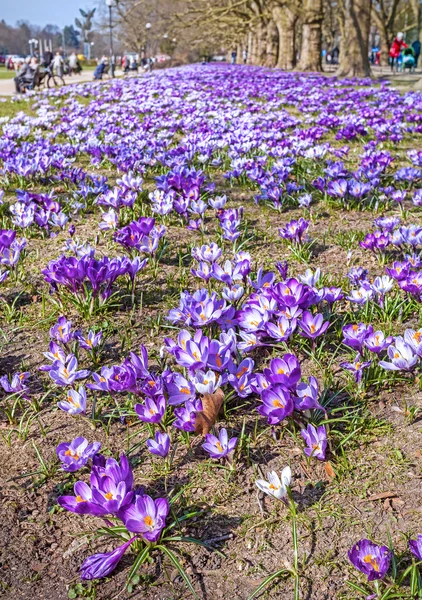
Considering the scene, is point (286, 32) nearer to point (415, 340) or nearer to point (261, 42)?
point (261, 42)

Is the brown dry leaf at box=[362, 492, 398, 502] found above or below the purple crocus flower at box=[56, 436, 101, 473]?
below

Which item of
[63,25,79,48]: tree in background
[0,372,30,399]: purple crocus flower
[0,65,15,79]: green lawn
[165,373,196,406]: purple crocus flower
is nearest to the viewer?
[165,373,196,406]: purple crocus flower

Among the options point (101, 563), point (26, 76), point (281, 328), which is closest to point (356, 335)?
point (281, 328)

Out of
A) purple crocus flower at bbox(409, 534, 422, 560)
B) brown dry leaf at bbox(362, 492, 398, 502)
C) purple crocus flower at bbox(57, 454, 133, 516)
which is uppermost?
purple crocus flower at bbox(57, 454, 133, 516)

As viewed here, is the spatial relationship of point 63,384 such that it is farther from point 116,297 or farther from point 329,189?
point 329,189

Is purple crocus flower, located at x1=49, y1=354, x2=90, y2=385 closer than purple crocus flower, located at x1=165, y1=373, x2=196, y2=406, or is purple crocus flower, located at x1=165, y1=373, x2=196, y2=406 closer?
purple crocus flower, located at x1=165, y1=373, x2=196, y2=406

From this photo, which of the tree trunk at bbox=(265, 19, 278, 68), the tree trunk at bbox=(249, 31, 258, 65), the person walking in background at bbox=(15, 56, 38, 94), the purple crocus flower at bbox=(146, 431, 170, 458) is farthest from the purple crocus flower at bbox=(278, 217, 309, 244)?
the tree trunk at bbox=(249, 31, 258, 65)

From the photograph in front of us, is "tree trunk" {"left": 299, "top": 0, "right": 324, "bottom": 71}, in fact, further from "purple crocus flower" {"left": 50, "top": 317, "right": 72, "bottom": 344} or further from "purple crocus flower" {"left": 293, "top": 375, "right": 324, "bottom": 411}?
"purple crocus flower" {"left": 293, "top": 375, "right": 324, "bottom": 411}

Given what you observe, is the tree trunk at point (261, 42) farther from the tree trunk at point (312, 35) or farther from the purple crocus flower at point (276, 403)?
the purple crocus flower at point (276, 403)
